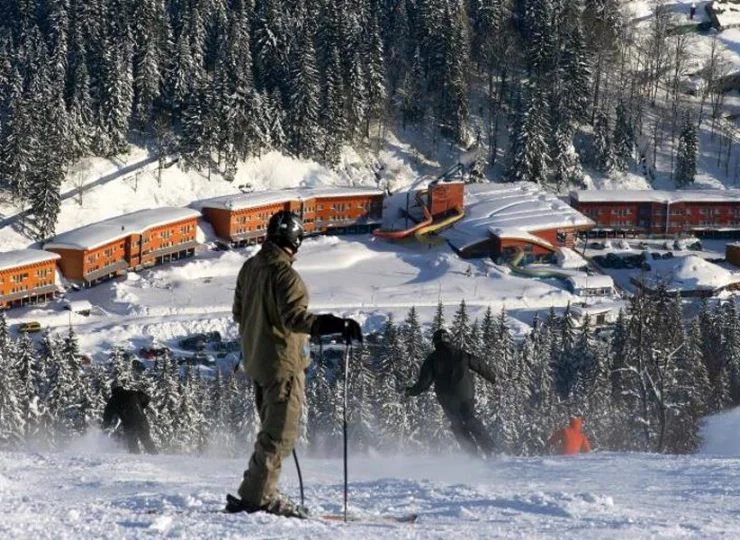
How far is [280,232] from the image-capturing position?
20.4ft

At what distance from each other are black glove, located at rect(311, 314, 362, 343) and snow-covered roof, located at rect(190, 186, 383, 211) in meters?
49.7

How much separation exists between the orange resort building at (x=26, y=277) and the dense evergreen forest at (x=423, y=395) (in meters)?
8.72

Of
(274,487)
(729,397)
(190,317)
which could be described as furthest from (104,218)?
(274,487)

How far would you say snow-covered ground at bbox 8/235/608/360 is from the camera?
4491 cm

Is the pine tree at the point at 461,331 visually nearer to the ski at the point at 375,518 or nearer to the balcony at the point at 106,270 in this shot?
the balcony at the point at 106,270

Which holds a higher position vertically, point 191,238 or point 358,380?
point 191,238

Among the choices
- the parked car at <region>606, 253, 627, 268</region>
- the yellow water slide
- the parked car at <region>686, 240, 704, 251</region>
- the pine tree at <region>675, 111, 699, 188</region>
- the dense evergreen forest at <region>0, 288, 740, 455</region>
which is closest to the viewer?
the dense evergreen forest at <region>0, 288, 740, 455</region>

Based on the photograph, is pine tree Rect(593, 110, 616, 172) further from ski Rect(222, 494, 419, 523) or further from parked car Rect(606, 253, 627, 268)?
ski Rect(222, 494, 419, 523)

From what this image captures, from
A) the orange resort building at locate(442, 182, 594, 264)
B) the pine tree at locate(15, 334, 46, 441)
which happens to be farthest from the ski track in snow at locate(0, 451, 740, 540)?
the orange resort building at locate(442, 182, 594, 264)

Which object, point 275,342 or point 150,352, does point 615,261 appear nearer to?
point 150,352

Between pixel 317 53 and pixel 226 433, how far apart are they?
41796mm

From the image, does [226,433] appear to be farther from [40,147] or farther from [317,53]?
[317,53]

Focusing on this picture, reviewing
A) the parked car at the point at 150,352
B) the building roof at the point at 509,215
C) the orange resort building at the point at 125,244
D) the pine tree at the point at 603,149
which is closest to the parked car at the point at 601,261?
the building roof at the point at 509,215

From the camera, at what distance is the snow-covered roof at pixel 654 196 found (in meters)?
63.7
